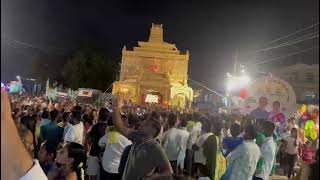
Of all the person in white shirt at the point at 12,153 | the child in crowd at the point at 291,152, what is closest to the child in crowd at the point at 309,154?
the person in white shirt at the point at 12,153

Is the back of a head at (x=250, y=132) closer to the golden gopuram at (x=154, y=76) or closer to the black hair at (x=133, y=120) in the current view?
the golden gopuram at (x=154, y=76)

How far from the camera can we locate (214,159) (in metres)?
6.43

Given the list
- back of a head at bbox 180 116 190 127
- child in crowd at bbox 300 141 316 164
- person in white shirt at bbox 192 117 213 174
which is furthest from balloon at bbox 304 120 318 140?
back of a head at bbox 180 116 190 127

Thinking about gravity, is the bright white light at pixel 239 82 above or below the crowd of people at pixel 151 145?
above

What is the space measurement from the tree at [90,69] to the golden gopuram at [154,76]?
0.55 feet

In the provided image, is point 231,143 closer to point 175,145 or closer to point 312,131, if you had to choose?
point 175,145

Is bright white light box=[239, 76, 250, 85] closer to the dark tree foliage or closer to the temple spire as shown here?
the dark tree foliage

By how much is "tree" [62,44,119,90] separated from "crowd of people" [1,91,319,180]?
0.38 metres

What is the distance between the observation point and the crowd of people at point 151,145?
385cm

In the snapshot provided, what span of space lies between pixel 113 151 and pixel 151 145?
1778 mm

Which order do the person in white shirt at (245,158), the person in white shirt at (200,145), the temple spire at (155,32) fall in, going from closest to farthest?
the temple spire at (155,32) < the person in white shirt at (245,158) < the person in white shirt at (200,145)

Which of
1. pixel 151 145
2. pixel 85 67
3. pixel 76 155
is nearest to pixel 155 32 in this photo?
pixel 151 145

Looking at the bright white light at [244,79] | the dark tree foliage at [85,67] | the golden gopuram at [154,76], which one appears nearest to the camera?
the golden gopuram at [154,76]

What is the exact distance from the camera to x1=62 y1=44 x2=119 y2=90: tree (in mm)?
5582
